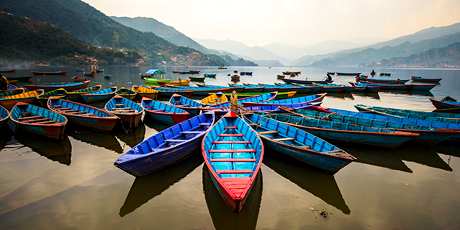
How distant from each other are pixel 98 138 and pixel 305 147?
12.3m

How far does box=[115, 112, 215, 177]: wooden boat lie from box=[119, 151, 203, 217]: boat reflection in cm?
43

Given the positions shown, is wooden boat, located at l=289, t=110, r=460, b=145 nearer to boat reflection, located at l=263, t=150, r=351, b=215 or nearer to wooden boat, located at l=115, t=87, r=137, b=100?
boat reflection, located at l=263, t=150, r=351, b=215

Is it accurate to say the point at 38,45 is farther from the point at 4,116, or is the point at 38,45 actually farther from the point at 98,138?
the point at 98,138

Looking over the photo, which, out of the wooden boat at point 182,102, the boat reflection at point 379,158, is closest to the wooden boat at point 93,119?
the wooden boat at point 182,102

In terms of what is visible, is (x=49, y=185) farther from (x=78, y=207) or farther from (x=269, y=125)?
(x=269, y=125)

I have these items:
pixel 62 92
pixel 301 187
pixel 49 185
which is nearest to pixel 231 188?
pixel 301 187

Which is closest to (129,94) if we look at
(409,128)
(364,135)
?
(364,135)

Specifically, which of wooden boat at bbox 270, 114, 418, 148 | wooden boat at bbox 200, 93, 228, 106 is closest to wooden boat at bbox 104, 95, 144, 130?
wooden boat at bbox 200, 93, 228, 106

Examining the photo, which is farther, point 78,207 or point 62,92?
point 62,92

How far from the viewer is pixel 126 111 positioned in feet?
49.5

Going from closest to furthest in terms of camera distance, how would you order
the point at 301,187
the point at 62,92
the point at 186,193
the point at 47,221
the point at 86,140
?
the point at 47,221, the point at 186,193, the point at 301,187, the point at 86,140, the point at 62,92

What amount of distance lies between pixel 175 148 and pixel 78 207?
12.2ft

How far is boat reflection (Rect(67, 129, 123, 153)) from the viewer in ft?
35.1

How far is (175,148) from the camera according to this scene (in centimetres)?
765
